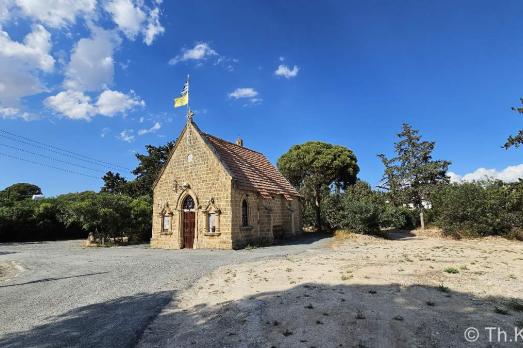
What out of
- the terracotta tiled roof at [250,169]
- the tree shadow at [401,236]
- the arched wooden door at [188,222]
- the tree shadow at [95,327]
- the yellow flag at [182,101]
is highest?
the yellow flag at [182,101]

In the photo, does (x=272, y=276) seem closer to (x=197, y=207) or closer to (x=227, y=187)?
(x=227, y=187)

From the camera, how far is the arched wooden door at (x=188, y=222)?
67.4 feet

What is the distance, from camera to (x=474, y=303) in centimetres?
612

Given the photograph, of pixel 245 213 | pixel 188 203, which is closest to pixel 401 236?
pixel 245 213

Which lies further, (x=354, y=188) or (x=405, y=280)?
(x=354, y=188)

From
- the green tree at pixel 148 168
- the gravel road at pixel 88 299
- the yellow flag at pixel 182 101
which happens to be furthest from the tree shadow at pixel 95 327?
the green tree at pixel 148 168

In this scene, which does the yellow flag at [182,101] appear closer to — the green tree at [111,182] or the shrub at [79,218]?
the shrub at [79,218]

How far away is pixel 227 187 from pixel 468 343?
1539 centimetres

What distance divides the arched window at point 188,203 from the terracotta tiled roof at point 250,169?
10.5ft

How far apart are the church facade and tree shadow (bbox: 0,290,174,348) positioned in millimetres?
11489

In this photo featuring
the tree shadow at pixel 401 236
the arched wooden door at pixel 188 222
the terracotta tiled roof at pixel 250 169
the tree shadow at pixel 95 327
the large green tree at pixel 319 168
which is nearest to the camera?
the tree shadow at pixel 95 327

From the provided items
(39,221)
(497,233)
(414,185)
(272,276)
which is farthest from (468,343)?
(39,221)

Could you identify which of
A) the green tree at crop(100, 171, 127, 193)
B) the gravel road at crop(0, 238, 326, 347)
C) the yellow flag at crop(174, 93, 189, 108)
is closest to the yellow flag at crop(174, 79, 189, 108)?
the yellow flag at crop(174, 93, 189, 108)

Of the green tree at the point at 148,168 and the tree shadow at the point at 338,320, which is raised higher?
the green tree at the point at 148,168
